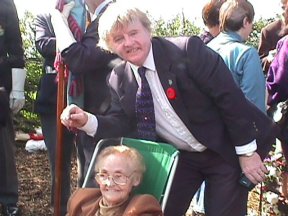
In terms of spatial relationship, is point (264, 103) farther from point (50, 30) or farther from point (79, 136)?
point (50, 30)

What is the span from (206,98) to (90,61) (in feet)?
2.94

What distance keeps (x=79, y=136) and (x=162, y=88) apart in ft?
3.61

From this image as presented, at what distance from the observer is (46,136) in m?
4.30

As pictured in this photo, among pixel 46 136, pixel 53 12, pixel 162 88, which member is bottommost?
pixel 46 136

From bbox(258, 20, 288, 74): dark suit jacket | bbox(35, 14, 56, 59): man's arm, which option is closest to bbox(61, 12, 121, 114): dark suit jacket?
bbox(35, 14, 56, 59): man's arm

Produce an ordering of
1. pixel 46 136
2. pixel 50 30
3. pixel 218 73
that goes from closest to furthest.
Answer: pixel 218 73
pixel 50 30
pixel 46 136

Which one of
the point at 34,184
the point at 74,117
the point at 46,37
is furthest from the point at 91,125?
the point at 34,184

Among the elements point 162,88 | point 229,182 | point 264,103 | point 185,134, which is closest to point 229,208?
point 229,182

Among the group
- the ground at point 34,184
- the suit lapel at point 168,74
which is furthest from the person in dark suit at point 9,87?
the suit lapel at point 168,74

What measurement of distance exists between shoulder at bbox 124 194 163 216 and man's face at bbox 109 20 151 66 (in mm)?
623

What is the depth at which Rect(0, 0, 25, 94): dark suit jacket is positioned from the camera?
4.42 metres

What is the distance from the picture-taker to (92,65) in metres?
3.56

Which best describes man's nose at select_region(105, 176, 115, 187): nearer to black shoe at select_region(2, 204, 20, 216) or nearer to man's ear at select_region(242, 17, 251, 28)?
man's ear at select_region(242, 17, 251, 28)

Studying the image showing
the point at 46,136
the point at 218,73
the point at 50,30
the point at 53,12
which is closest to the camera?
the point at 218,73
